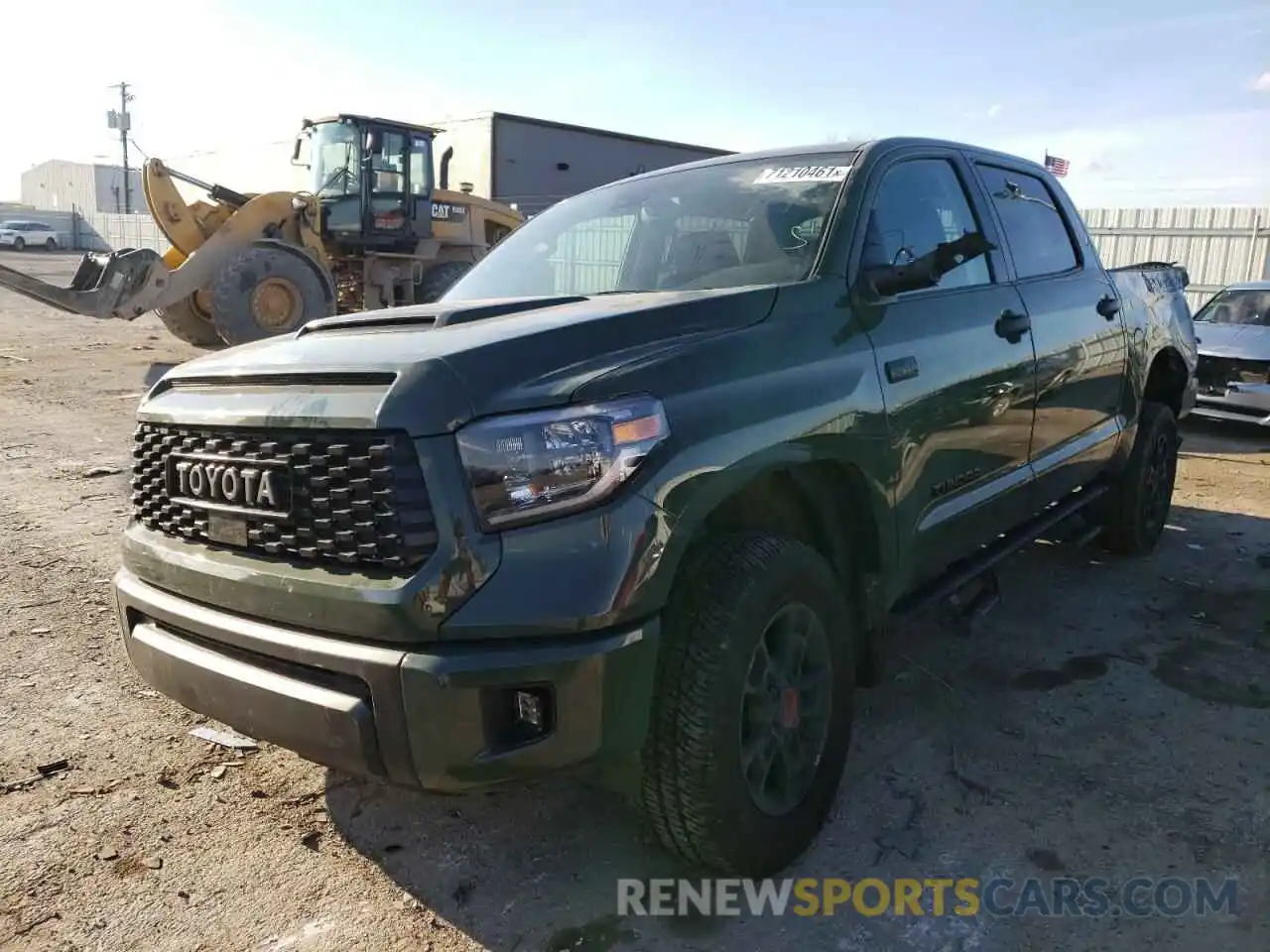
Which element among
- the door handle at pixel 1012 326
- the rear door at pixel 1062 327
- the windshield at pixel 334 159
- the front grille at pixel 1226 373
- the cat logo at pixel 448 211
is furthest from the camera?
the cat logo at pixel 448 211

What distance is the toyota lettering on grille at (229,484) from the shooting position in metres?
2.29

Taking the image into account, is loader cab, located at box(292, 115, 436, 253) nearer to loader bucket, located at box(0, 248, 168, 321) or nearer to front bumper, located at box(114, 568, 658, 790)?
loader bucket, located at box(0, 248, 168, 321)

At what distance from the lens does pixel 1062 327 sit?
163 inches

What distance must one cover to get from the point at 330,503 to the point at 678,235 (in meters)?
1.77

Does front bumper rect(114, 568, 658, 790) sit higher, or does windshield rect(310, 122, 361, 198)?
windshield rect(310, 122, 361, 198)

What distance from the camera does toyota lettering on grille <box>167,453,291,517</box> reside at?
229cm

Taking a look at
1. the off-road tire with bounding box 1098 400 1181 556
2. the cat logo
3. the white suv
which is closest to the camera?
the off-road tire with bounding box 1098 400 1181 556

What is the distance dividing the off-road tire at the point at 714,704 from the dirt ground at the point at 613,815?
23 centimetres

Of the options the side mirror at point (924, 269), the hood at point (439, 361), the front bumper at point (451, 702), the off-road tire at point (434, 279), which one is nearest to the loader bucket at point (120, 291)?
the off-road tire at point (434, 279)

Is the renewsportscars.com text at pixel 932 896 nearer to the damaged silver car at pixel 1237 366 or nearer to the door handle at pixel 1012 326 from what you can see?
the door handle at pixel 1012 326

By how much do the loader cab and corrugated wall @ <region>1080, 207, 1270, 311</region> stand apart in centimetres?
1070

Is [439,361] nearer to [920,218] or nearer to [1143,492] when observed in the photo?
[920,218]

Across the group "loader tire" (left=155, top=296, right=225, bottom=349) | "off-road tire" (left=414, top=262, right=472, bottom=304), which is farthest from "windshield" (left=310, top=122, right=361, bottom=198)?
"loader tire" (left=155, top=296, right=225, bottom=349)

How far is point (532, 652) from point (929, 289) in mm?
2049
